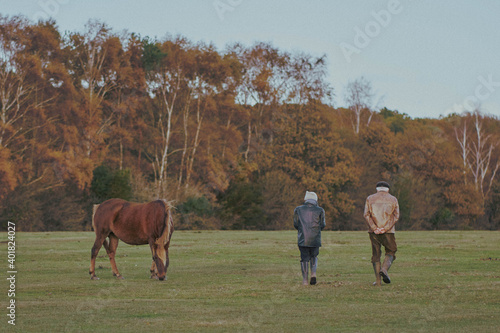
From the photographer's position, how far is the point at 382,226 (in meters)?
15.3

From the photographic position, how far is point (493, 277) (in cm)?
1725

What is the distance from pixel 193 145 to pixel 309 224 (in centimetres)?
5194

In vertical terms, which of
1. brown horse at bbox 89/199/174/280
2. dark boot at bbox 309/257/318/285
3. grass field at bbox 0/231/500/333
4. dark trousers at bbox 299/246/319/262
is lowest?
grass field at bbox 0/231/500/333

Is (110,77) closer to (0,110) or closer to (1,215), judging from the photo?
(0,110)

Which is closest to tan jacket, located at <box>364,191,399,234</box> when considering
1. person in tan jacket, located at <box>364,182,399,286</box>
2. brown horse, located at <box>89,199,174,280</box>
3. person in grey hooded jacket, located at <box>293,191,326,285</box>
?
person in tan jacket, located at <box>364,182,399,286</box>

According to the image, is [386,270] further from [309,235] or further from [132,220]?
[132,220]

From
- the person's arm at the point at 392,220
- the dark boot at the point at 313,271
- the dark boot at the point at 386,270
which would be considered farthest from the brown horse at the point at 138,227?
the person's arm at the point at 392,220

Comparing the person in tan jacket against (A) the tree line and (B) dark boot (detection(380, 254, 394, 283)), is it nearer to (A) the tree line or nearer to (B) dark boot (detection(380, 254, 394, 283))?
(B) dark boot (detection(380, 254, 394, 283))

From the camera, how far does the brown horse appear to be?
1673 centimetres

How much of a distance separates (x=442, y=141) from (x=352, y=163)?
20690 millimetres

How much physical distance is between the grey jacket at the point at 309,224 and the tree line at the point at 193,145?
37604mm

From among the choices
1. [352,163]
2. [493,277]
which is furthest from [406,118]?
[493,277]

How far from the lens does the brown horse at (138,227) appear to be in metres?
16.7

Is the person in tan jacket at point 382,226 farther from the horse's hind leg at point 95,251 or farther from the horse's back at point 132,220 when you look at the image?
the horse's hind leg at point 95,251
